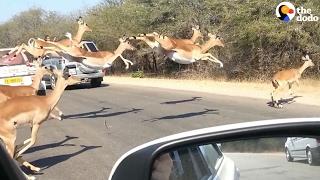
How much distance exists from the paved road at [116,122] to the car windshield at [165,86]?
0.03 meters

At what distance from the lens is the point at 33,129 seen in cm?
908

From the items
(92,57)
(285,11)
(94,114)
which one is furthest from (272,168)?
(285,11)

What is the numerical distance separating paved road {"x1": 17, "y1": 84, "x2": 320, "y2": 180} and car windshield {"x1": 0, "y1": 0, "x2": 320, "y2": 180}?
0.09 ft

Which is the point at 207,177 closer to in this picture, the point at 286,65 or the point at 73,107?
the point at 73,107

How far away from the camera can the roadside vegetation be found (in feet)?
81.2

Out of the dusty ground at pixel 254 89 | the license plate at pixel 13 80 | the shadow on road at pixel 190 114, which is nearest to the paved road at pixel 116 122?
the shadow on road at pixel 190 114

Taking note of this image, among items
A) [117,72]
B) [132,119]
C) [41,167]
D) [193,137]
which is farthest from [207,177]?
[117,72]

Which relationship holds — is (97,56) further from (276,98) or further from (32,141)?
(32,141)

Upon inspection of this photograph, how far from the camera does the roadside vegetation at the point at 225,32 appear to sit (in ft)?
81.2

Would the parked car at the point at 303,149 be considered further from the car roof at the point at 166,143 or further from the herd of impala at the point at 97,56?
the herd of impala at the point at 97,56

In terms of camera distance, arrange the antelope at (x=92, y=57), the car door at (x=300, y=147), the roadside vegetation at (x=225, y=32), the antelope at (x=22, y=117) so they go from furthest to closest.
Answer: the roadside vegetation at (x=225, y=32) → the antelope at (x=92, y=57) → the antelope at (x=22, y=117) → the car door at (x=300, y=147)

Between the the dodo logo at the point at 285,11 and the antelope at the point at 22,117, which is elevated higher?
the the dodo logo at the point at 285,11

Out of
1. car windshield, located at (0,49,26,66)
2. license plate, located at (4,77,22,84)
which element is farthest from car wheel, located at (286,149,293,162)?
car windshield, located at (0,49,26,66)

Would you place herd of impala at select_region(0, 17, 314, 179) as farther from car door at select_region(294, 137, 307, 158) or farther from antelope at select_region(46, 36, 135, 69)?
car door at select_region(294, 137, 307, 158)
